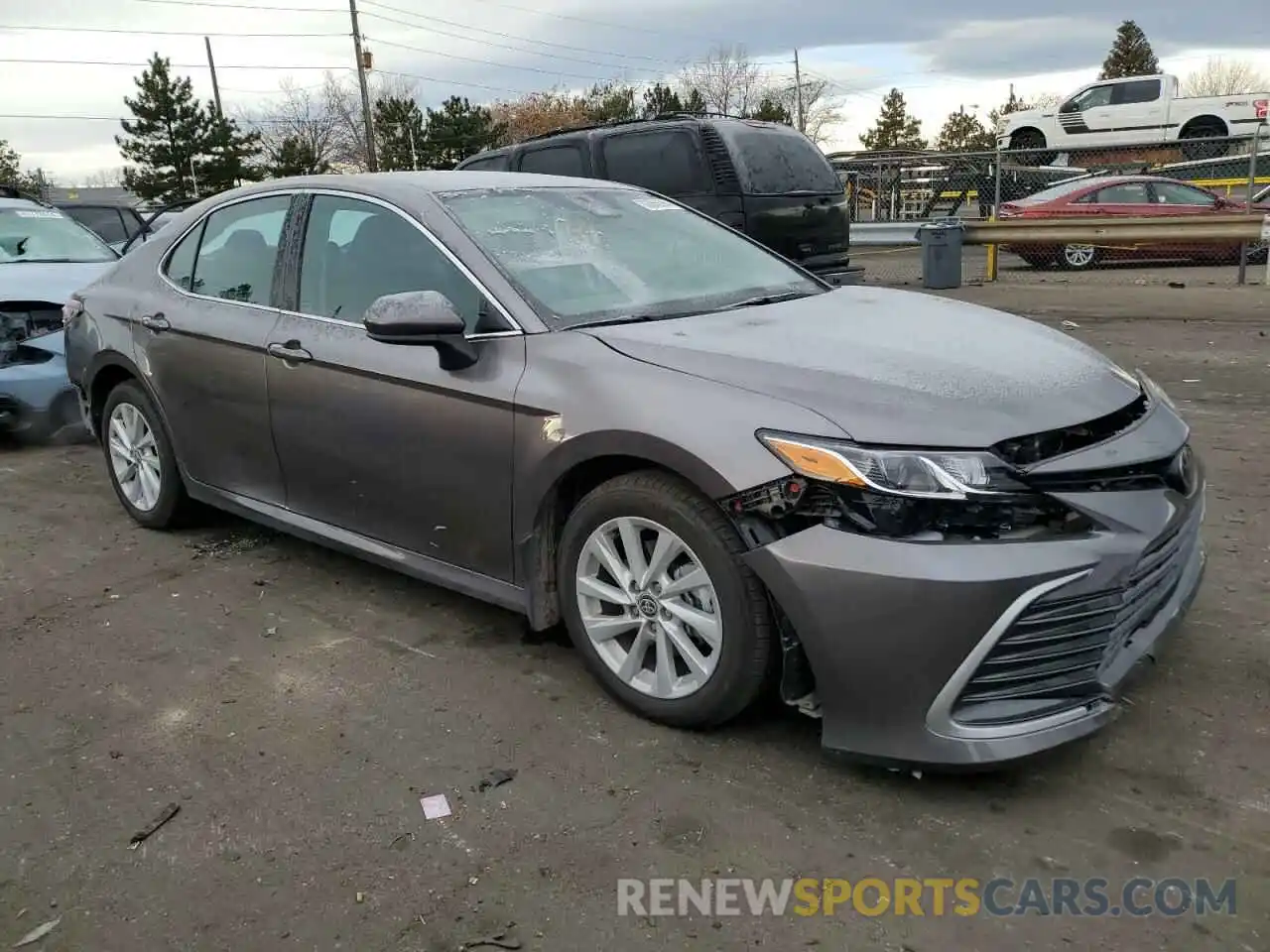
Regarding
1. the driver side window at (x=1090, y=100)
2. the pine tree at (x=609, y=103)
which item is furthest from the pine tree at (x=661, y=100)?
the driver side window at (x=1090, y=100)

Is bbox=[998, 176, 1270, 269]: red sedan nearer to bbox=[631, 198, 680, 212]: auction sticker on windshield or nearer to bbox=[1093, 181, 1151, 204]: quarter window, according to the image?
bbox=[1093, 181, 1151, 204]: quarter window

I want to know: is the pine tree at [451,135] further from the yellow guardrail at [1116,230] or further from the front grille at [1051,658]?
the front grille at [1051,658]

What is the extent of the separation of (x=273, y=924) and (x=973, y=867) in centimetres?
160

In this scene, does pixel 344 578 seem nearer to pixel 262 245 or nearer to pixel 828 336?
pixel 262 245

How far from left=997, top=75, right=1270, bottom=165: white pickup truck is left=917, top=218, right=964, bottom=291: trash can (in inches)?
459

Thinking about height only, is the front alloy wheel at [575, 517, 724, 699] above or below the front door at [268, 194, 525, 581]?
below

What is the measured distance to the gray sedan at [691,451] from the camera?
258 centimetres

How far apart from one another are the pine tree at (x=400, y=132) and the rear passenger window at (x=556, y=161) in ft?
149

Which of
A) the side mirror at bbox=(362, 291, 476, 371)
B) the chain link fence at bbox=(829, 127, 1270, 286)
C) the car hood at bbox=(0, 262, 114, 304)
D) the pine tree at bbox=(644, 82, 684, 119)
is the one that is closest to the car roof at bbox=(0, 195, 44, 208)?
the car hood at bbox=(0, 262, 114, 304)

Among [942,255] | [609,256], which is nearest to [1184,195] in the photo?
[942,255]

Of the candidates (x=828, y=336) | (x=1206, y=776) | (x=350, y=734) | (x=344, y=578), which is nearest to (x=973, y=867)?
(x=1206, y=776)

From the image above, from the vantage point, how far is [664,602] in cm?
301

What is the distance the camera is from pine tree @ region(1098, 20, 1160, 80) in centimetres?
6956

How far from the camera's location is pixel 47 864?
2600 millimetres
